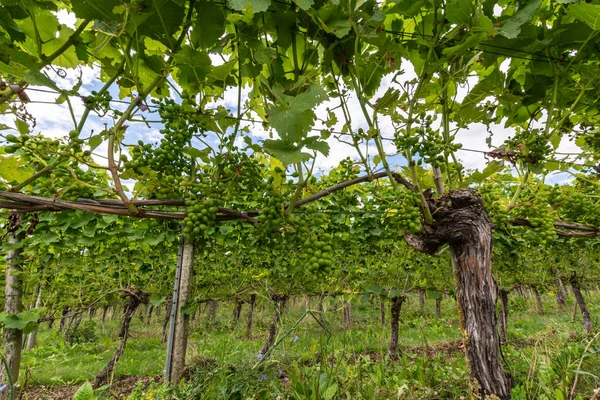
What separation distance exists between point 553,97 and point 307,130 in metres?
1.79

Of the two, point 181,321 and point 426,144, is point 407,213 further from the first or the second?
point 181,321

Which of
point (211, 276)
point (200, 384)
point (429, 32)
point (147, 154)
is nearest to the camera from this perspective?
point (147, 154)

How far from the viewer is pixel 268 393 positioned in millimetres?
2285

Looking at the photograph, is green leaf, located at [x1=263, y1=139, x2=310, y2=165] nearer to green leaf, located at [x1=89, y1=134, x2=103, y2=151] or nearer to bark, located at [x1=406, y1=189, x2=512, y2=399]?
green leaf, located at [x1=89, y1=134, x2=103, y2=151]

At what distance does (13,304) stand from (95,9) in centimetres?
318

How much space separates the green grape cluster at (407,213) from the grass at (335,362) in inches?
32.8

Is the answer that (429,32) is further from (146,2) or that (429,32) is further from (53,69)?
(53,69)

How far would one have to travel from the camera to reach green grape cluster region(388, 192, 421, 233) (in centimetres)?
177

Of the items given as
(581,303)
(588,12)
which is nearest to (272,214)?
(588,12)

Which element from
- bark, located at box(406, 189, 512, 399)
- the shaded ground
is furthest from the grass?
bark, located at box(406, 189, 512, 399)

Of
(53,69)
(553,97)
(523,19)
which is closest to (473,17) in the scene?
(523,19)

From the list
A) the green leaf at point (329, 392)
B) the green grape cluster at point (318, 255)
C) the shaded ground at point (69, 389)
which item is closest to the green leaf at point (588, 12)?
the green grape cluster at point (318, 255)

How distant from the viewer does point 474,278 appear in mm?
1924

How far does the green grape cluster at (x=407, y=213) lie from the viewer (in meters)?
1.77
